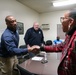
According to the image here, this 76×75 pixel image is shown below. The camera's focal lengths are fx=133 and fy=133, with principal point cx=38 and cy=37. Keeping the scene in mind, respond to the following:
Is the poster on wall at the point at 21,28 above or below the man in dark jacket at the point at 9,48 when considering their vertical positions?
above

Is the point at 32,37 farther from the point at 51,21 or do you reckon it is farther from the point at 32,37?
the point at 51,21

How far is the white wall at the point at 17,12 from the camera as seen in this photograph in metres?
4.63

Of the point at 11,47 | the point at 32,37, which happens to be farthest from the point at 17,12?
the point at 11,47

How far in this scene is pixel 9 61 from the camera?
2.71 meters

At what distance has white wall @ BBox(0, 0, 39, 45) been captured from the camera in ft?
15.2

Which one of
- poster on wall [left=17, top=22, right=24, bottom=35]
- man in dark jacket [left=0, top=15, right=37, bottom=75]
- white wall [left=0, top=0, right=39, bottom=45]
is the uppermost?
white wall [left=0, top=0, right=39, bottom=45]

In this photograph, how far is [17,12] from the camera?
5.60 meters

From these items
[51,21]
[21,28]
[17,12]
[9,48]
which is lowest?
[9,48]

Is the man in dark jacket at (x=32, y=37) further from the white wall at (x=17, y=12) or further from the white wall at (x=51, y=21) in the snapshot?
the white wall at (x=51, y=21)

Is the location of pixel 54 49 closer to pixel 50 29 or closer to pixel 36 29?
pixel 36 29

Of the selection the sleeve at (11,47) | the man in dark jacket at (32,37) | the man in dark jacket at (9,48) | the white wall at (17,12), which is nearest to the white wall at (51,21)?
the white wall at (17,12)

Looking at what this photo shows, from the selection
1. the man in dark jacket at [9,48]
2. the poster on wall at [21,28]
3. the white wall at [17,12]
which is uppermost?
the white wall at [17,12]

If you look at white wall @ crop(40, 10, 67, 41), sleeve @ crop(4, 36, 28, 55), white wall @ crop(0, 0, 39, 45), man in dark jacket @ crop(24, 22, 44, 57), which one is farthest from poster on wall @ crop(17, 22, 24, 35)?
sleeve @ crop(4, 36, 28, 55)

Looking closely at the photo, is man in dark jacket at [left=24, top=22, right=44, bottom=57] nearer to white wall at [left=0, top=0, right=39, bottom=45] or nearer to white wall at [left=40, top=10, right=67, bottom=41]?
white wall at [left=0, top=0, right=39, bottom=45]
